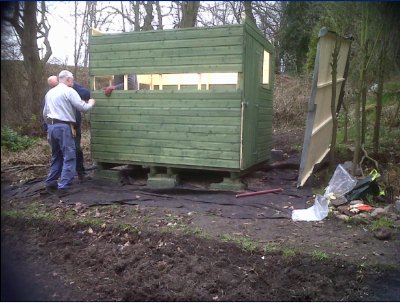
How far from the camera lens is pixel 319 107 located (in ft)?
20.9

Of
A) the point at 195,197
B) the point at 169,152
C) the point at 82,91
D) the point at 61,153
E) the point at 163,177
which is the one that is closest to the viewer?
the point at 195,197

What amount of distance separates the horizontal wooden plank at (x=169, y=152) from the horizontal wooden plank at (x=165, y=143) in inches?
1.8

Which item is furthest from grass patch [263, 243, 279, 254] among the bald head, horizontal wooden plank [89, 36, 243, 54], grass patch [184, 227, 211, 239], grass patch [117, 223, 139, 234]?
the bald head

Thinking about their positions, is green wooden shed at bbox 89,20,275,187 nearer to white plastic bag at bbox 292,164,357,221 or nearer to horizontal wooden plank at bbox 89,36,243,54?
horizontal wooden plank at bbox 89,36,243,54

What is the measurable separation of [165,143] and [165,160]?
276 mm

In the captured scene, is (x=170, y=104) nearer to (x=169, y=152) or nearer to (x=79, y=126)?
(x=169, y=152)

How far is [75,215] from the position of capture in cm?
487

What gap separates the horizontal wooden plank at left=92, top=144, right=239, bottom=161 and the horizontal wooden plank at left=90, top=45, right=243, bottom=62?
147 cm

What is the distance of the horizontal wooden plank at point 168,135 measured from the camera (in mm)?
5944

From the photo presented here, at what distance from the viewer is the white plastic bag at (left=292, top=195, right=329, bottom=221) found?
4.62 meters

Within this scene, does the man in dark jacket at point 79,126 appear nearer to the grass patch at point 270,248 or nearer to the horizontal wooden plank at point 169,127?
the horizontal wooden plank at point 169,127

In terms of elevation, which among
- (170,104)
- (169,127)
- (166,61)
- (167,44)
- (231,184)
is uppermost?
(167,44)

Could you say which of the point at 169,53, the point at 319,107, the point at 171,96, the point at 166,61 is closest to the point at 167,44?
the point at 169,53

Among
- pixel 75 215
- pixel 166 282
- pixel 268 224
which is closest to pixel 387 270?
pixel 268 224
